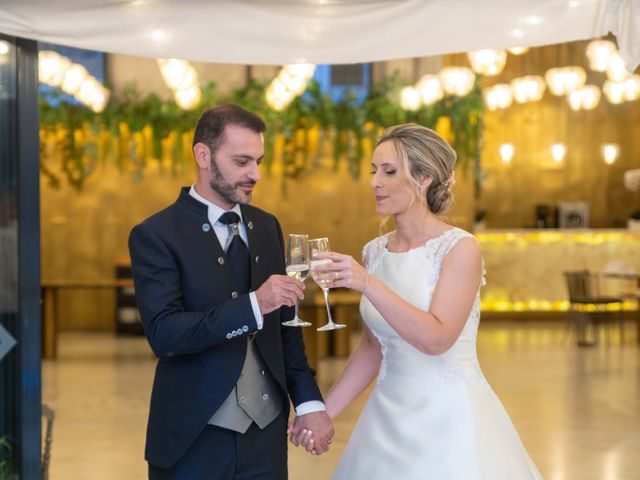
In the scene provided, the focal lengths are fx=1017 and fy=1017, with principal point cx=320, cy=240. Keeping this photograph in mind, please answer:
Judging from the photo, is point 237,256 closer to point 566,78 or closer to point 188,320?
point 188,320

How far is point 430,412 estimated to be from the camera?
Answer: 10.5 ft

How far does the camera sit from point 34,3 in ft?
11.5

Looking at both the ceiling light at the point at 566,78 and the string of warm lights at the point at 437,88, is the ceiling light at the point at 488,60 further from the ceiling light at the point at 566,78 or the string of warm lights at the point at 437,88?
the ceiling light at the point at 566,78

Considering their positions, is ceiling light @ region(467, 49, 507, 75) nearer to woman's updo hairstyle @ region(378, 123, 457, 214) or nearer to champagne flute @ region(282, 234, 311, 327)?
woman's updo hairstyle @ region(378, 123, 457, 214)

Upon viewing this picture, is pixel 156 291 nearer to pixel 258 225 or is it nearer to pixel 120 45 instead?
pixel 258 225

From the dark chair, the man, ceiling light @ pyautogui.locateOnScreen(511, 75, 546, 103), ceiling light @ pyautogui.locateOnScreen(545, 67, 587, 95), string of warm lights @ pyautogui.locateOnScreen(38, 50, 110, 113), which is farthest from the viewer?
ceiling light @ pyautogui.locateOnScreen(511, 75, 546, 103)

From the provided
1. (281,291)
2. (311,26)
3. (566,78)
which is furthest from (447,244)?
(566,78)

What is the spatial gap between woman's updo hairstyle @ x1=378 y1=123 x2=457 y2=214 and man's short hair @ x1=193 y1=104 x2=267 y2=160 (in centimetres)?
51

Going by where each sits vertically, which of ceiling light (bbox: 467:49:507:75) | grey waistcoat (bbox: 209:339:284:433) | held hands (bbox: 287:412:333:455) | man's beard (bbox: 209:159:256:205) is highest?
ceiling light (bbox: 467:49:507:75)

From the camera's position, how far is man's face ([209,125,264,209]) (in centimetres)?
285

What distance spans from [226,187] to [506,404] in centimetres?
625

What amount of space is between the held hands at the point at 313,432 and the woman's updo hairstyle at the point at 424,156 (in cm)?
77

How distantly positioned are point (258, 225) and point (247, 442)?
0.64 metres

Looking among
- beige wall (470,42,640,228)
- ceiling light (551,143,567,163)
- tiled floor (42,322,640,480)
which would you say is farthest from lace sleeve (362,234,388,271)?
beige wall (470,42,640,228)
